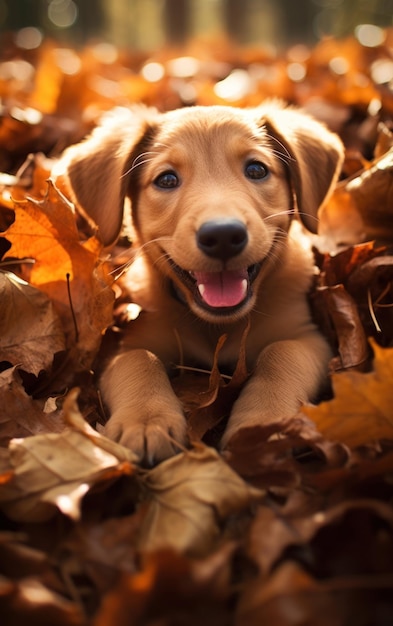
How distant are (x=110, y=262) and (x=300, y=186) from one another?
1.01m

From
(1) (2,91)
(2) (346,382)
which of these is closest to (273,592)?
(2) (346,382)

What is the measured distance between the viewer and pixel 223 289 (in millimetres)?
2629

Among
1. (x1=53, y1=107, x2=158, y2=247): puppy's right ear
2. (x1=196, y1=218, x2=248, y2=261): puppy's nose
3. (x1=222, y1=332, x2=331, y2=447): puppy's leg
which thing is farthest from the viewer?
(x1=53, y1=107, x2=158, y2=247): puppy's right ear

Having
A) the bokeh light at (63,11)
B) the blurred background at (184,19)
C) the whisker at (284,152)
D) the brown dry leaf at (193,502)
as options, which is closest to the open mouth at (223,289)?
the whisker at (284,152)

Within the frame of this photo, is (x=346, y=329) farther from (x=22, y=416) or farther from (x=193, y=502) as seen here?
(x=22, y=416)

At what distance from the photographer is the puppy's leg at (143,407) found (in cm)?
212

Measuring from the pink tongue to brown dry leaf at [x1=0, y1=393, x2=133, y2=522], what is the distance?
87 centimetres

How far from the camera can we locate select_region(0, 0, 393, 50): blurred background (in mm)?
18406

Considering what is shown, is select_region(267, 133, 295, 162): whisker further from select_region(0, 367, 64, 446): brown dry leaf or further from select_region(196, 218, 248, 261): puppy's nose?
select_region(0, 367, 64, 446): brown dry leaf

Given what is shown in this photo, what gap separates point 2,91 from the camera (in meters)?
6.11

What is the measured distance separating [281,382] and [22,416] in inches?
37.2

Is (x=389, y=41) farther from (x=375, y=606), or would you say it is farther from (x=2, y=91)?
(x=375, y=606)

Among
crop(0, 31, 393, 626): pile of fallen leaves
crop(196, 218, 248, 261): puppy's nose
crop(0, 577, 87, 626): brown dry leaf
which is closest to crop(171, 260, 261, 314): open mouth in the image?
crop(196, 218, 248, 261): puppy's nose

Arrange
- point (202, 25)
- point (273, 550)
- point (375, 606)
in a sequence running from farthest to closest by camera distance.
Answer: point (202, 25) < point (273, 550) < point (375, 606)
